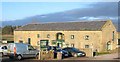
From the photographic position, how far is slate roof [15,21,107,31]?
2078 inches

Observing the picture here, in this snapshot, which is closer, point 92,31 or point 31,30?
point 92,31

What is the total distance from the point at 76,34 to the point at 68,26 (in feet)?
11.7

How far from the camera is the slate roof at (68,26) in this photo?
5278 centimetres

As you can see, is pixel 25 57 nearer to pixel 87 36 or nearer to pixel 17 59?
pixel 17 59

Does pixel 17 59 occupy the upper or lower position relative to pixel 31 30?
lower

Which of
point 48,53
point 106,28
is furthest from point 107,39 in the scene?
point 48,53

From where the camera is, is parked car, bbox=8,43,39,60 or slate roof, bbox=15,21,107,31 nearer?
parked car, bbox=8,43,39,60

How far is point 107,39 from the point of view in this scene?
174 ft

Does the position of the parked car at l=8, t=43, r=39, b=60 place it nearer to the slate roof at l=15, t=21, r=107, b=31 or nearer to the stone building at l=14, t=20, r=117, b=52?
the stone building at l=14, t=20, r=117, b=52

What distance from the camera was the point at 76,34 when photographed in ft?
177

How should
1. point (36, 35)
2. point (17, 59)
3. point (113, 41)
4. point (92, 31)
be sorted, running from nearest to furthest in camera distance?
1. point (17, 59)
2. point (92, 31)
3. point (113, 41)
4. point (36, 35)

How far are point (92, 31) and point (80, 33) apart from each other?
279 centimetres

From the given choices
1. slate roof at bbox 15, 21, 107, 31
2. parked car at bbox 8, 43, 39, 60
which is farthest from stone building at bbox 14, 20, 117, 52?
parked car at bbox 8, 43, 39, 60

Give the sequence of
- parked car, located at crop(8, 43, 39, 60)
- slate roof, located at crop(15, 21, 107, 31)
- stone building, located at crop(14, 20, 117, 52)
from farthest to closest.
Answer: slate roof, located at crop(15, 21, 107, 31) < stone building, located at crop(14, 20, 117, 52) < parked car, located at crop(8, 43, 39, 60)
